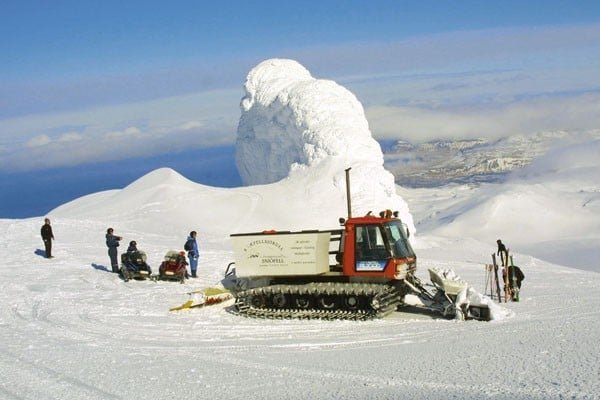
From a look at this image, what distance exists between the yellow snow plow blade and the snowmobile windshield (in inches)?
135

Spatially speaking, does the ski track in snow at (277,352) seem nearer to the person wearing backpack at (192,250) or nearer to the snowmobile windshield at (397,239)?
the snowmobile windshield at (397,239)

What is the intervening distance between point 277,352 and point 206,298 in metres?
3.75

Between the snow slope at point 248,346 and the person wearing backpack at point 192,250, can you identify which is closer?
the snow slope at point 248,346

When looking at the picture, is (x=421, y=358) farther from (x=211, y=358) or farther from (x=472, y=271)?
(x=472, y=271)

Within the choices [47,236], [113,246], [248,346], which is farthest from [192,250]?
[248,346]

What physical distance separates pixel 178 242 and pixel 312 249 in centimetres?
1305

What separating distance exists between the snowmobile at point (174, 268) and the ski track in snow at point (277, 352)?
1514 mm

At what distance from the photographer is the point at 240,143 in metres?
50.8

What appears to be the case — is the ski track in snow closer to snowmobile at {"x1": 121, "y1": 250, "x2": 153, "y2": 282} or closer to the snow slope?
the snow slope

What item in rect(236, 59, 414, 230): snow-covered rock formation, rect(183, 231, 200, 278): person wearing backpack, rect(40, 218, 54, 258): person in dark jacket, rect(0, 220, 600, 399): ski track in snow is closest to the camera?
rect(0, 220, 600, 399): ski track in snow

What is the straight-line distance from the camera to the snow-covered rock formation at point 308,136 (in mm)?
39697

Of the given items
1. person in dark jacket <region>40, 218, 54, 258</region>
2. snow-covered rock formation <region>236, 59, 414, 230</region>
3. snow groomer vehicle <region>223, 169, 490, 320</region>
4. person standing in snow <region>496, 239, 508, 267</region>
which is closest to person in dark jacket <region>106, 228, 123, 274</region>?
person in dark jacket <region>40, 218, 54, 258</region>

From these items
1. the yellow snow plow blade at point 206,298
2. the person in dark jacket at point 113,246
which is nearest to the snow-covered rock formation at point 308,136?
the person in dark jacket at point 113,246

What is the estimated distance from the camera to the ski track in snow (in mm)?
7805
